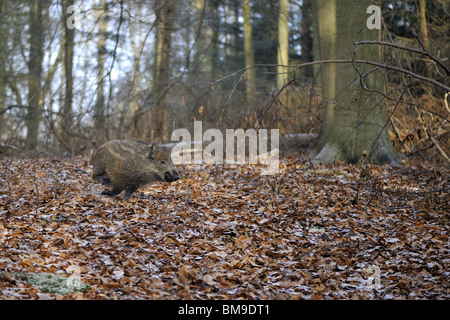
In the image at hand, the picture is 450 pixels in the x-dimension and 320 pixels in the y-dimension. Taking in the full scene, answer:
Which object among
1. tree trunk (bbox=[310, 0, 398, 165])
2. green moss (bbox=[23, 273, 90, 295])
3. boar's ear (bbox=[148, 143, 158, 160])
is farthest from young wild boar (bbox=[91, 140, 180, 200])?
tree trunk (bbox=[310, 0, 398, 165])

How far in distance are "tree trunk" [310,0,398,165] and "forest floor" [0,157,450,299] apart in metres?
1.36

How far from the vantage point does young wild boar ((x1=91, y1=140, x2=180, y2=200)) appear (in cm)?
827

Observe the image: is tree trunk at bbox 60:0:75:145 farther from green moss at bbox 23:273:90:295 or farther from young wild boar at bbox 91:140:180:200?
green moss at bbox 23:273:90:295

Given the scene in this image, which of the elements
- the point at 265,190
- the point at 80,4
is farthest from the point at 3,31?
the point at 265,190

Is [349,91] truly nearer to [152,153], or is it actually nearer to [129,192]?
[152,153]

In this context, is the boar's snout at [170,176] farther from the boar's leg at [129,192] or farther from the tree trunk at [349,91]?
the tree trunk at [349,91]

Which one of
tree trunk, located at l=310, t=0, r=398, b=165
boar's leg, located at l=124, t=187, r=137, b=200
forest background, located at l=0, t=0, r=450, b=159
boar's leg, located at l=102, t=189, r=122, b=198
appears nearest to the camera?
boar's leg, located at l=124, t=187, r=137, b=200

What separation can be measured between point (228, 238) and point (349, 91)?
5.81 metres

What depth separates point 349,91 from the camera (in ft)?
36.4

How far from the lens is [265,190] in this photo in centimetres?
Answer: 927

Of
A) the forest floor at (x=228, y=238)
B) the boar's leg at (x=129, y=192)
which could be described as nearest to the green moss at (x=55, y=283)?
the forest floor at (x=228, y=238)

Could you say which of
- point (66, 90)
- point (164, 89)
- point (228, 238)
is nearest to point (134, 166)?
point (228, 238)

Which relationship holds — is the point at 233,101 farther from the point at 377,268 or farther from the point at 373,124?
the point at 377,268

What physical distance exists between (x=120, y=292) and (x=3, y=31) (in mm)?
18832
